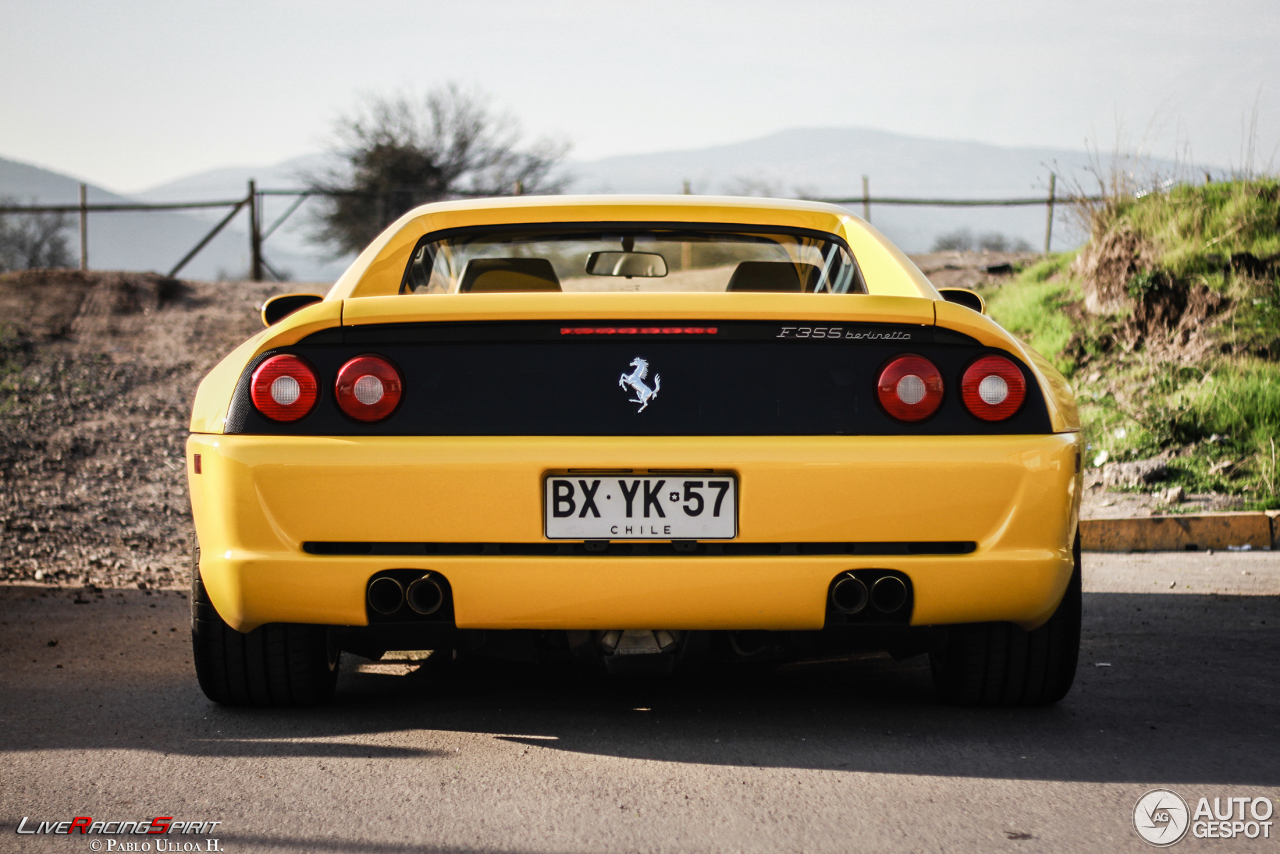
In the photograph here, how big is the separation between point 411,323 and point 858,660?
6.57 feet

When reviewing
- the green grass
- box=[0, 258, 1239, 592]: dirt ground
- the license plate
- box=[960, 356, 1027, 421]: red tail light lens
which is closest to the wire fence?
box=[0, 258, 1239, 592]: dirt ground

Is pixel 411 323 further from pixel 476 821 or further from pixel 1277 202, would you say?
pixel 1277 202

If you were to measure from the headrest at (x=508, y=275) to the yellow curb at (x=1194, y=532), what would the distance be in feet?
13.9

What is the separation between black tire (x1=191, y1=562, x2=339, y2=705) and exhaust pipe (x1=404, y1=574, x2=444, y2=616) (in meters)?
0.39

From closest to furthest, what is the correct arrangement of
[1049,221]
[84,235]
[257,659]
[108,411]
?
[257,659] → [108,411] → [84,235] → [1049,221]

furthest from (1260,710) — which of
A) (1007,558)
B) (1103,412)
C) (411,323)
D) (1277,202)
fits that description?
(1277,202)

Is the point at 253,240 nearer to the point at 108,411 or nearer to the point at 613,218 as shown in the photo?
the point at 108,411

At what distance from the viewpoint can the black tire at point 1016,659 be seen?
9.95 feet

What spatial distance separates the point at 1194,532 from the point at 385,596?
5361 mm

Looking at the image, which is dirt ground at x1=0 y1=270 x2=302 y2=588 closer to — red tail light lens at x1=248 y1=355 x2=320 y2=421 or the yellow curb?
red tail light lens at x1=248 y1=355 x2=320 y2=421

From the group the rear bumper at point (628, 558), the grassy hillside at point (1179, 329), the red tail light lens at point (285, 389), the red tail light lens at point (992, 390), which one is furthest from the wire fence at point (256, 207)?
the red tail light lens at point (992, 390)

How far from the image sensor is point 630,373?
2.74 metres

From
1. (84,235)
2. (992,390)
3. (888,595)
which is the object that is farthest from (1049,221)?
(888,595)

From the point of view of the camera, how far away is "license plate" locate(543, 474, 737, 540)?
265 centimetres
